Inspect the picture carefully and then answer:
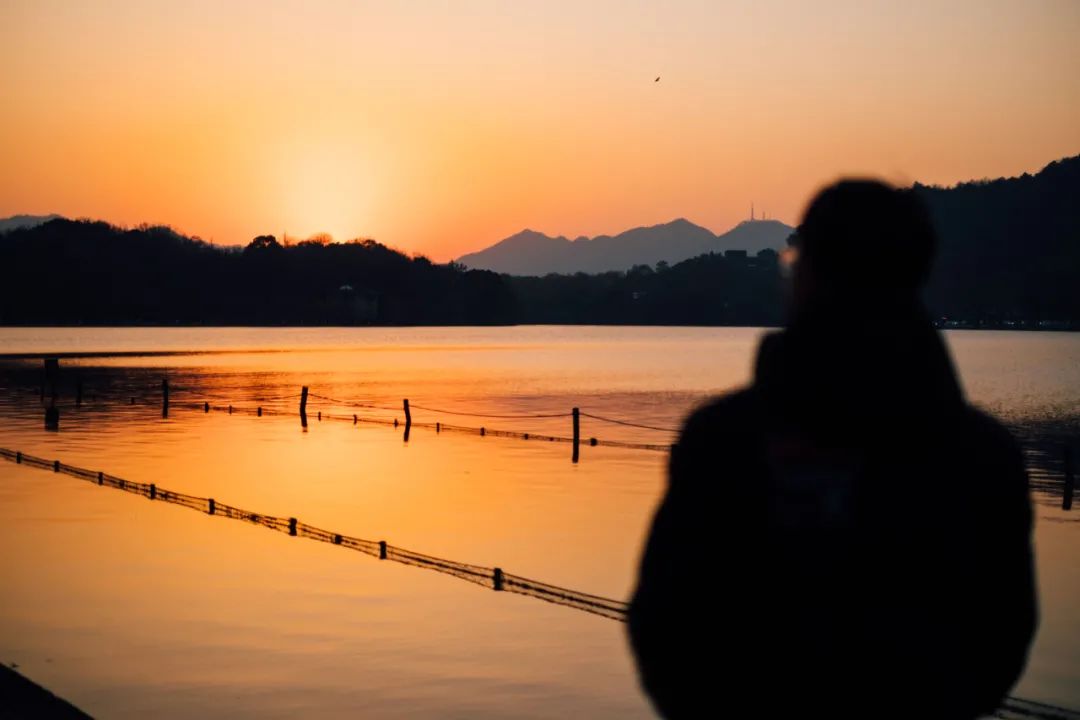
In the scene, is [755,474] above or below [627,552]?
above

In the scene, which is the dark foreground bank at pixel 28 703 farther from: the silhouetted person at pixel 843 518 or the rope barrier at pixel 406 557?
the rope barrier at pixel 406 557

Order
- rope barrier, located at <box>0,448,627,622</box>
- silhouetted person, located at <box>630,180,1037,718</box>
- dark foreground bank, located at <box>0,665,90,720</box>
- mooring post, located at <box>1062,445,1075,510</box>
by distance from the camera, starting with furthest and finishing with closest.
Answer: mooring post, located at <box>1062,445,1075,510</box> < rope barrier, located at <box>0,448,627,622</box> < dark foreground bank, located at <box>0,665,90,720</box> < silhouetted person, located at <box>630,180,1037,718</box>

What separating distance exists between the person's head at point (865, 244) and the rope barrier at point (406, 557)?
11.4 metres

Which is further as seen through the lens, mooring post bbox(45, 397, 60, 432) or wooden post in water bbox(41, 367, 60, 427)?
wooden post in water bbox(41, 367, 60, 427)

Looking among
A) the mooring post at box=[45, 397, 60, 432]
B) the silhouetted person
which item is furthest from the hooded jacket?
the mooring post at box=[45, 397, 60, 432]

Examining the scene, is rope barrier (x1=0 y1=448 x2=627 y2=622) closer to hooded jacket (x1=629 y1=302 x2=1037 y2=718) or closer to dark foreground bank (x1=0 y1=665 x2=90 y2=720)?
dark foreground bank (x1=0 y1=665 x2=90 y2=720)

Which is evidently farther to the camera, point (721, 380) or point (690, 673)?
point (721, 380)

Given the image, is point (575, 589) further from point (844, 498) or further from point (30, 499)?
point (844, 498)

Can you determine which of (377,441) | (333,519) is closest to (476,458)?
(377,441)

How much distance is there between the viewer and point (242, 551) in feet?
74.0

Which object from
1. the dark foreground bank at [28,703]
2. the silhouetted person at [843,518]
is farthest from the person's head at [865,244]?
the dark foreground bank at [28,703]

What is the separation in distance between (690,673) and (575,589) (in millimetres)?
17958

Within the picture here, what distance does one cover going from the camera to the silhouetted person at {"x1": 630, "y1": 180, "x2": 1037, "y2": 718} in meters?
2.56

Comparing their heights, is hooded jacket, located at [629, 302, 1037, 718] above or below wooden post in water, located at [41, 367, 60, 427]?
above
